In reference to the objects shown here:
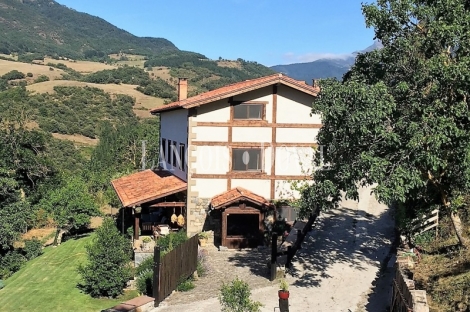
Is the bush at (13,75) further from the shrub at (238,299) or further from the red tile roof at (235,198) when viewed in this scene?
the shrub at (238,299)

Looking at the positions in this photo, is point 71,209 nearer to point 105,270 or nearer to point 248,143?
point 248,143

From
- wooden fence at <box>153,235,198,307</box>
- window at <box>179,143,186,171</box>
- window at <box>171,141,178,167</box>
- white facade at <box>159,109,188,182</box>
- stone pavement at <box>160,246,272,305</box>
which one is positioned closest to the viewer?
wooden fence at <box>153,235,198,307</box>

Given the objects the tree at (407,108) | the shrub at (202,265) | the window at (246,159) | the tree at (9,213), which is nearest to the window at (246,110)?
the window at (246,159)

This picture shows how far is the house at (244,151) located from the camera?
22719mm

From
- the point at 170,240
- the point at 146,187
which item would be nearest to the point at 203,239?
the point at 170,240

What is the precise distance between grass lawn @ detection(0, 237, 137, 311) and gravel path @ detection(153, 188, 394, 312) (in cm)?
339

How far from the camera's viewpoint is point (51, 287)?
1944 cm

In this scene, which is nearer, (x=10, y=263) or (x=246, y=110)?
(x=246, y=110)

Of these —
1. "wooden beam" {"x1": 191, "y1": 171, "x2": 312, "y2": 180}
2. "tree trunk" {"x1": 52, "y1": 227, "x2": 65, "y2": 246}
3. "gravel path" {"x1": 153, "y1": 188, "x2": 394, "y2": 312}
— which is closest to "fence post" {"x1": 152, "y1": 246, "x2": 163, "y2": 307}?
"gravel path" {"x1": 153, "y1": 188, "x2": 394, "y2": 312}

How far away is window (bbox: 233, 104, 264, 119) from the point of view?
23016 millimetres

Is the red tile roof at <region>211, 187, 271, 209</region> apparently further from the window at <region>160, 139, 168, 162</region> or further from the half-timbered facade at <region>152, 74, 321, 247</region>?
the window at <region>160, 139, 168, 162</region>

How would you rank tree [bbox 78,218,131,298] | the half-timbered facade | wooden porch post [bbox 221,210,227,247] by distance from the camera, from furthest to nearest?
1. the half-timbered facade
2. wooden porch post [bbox 221,210,227,247]
3. tree [bbox 78,218,131,298]

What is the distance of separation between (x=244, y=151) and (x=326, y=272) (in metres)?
7.80

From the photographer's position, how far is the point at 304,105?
23375 millimetres
